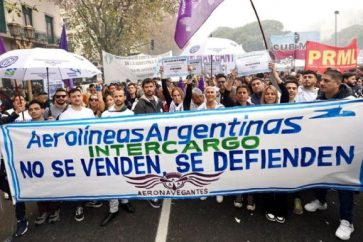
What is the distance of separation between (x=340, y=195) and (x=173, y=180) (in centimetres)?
183

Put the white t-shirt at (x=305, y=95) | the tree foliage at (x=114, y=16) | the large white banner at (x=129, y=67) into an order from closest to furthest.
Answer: the white t-shirt at (x=305, y=95) < the large white banner at (x=129, y=67) < the tree foliage at (x=114, y=16)

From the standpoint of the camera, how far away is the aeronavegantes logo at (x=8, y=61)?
4.60 metres

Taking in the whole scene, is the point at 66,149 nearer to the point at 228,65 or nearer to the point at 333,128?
the point at 333,128

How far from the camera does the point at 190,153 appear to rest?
365 centimetres

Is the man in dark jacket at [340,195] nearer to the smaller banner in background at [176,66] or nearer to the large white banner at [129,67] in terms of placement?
the smaller banner in background at [176,66]

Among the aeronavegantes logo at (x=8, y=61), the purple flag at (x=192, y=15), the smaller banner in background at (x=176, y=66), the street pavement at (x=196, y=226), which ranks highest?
the purple flag at (x=192, y=15)

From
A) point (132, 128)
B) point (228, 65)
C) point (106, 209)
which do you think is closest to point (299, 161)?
point (132, 128)

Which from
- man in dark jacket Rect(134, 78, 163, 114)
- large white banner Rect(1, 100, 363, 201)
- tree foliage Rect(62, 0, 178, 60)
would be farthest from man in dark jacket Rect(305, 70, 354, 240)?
tree foliage Rect(62, 0, 178, 60)

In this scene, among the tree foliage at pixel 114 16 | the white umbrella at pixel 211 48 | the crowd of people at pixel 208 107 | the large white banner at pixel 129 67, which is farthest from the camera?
the tree foliage at pixel 114 16

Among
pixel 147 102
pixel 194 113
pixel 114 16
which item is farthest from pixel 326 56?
pixel 114 16

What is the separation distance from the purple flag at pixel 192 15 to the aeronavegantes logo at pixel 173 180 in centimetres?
297

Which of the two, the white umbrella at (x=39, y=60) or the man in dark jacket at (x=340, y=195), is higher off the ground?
the white umbrella at (x=39, y=60)

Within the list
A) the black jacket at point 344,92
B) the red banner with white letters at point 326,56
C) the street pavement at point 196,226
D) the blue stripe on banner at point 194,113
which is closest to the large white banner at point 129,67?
the red banner with white letters at point 326,56

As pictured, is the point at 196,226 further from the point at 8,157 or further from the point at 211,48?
the point at 211,48
